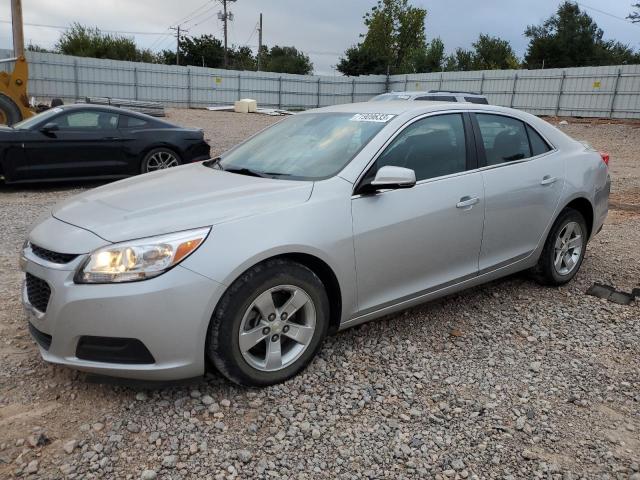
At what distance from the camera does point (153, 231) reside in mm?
2711

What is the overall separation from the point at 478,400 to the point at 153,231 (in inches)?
77.2

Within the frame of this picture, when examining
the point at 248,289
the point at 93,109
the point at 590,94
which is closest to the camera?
the point at 248,289

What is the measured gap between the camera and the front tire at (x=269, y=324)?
2.77m

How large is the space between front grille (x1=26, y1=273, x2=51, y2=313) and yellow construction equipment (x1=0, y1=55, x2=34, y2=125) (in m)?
11.4

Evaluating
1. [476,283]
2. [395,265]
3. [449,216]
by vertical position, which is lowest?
[476,283]

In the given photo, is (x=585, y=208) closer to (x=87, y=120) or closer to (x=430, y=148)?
(x=430, y=148)

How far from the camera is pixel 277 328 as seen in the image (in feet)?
9.75

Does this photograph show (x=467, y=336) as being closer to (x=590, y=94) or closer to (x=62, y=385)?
(x=62, y=385)

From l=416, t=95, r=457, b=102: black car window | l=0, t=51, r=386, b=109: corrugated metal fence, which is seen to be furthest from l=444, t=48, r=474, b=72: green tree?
l=416, t=95, r=457, b=102: black car window

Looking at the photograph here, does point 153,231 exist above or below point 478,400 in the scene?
above

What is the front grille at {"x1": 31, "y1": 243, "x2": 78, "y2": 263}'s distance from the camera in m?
2.70

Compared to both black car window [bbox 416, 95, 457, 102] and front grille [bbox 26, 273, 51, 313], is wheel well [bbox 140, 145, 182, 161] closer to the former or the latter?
front grille [bbox 26, 273, 51, 313]

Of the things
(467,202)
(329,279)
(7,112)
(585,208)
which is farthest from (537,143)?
(7,112)

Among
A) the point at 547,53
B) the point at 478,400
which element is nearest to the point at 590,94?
the point at 547,53
